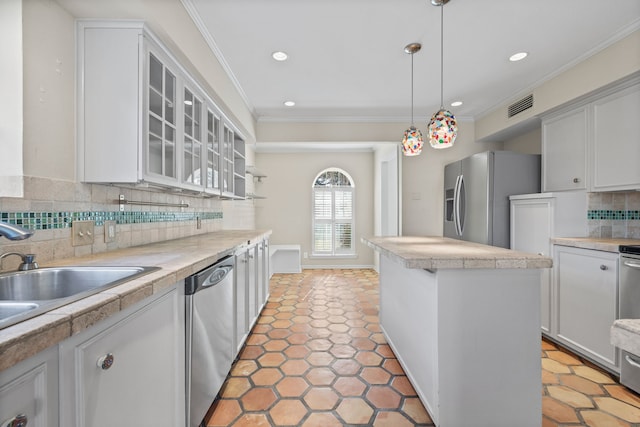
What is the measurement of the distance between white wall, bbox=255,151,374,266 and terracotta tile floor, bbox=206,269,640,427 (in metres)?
2.84

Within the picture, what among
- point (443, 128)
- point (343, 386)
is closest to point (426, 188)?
point (443, 128)

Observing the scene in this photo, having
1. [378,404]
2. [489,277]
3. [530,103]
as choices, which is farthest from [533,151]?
[378,404]

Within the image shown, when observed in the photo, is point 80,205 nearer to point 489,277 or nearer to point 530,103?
point 489,277

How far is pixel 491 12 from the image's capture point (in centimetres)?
205

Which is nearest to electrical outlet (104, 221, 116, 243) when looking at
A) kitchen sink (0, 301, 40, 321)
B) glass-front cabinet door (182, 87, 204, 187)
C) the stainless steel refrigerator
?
glass-front cabinet door (182, 87, 204, 187)

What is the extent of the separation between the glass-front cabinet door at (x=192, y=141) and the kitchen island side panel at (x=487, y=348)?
176cm

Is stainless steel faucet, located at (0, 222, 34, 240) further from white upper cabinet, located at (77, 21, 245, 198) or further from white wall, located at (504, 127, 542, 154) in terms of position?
white wall, located at (504, 127, 542, 154)

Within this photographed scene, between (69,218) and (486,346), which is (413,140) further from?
(69,218)

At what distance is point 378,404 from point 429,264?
954 mm

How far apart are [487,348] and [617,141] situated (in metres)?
2.22

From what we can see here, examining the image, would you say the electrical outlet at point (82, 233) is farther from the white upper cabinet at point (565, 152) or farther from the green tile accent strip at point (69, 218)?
the white upper cabinet at point (565, 152)

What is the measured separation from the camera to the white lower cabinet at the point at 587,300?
2.00 m

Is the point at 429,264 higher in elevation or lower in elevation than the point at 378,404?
higher

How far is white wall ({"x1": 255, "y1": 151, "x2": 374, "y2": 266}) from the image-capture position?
5.67m
